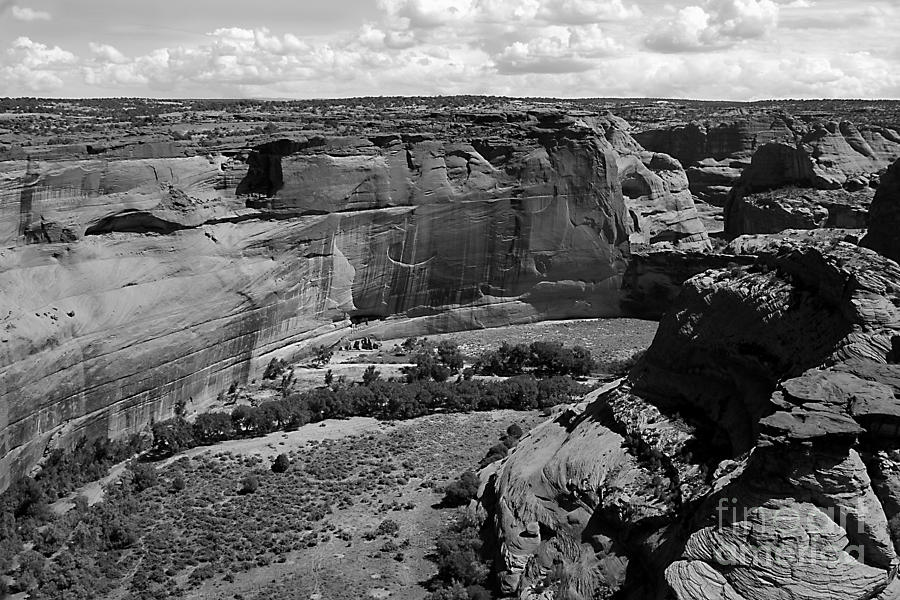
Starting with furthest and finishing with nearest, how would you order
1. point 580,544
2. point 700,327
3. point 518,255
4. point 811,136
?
point 811,136
point 518,255
point 700,327
point 580,544

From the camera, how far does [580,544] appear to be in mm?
17234

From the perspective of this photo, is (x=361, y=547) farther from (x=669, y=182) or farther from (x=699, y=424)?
(x=669, y=182)

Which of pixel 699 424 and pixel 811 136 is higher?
pixel 811 136

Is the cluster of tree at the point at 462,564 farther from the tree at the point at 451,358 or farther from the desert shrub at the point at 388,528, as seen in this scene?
the tree at the point at 451,358

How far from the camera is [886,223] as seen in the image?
24.7m

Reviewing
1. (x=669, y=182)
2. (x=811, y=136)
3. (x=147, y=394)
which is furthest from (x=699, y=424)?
(x=811, y=136)

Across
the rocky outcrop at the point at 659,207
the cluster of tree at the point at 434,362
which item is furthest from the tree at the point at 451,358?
the rocky outcrop at the point at 659,207

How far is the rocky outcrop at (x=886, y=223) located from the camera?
23344mm

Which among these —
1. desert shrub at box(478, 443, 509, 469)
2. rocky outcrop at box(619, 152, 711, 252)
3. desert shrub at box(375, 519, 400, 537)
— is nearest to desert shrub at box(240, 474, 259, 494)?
desert shrub at box(375, 519, 400, 537)

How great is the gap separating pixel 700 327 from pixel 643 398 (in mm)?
2216

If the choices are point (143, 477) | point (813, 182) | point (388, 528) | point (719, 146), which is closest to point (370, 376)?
point (143, 477)

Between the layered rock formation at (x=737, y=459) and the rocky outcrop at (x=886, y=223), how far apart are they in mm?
6105

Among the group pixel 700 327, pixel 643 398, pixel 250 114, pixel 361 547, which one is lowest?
pixel 361 547

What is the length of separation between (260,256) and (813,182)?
3904cm
